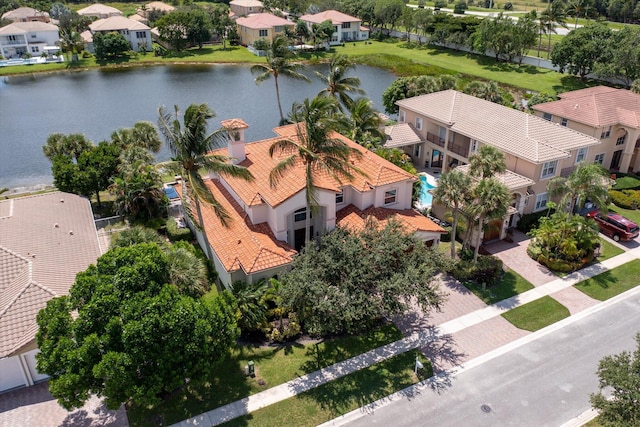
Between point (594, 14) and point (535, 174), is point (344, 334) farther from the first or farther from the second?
point (594, 14)

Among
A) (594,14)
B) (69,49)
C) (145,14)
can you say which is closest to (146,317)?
(69,49)

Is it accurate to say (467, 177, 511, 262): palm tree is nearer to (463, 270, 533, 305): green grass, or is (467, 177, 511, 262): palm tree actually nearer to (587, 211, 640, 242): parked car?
(463, 270, 533, 305): green grass

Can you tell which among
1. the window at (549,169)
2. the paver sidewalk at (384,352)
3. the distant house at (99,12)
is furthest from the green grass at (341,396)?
the distant house at (99,12)

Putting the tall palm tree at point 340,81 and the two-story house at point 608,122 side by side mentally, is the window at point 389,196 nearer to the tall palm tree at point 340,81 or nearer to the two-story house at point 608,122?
the tall palm tree at point 340,81

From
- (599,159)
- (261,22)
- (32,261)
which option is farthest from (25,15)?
(599,159)

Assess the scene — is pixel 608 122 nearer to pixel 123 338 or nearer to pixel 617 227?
pixel 617 227

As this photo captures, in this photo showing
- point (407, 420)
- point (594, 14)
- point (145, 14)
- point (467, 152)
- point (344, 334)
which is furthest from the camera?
point (145, 14)

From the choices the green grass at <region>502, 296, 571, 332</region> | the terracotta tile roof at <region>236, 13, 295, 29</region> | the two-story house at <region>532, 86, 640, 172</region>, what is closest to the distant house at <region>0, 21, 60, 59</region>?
the terracotta tile roof at <region>236, 13, 295, 29</region>
